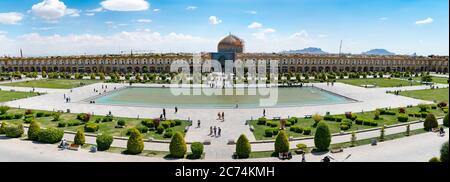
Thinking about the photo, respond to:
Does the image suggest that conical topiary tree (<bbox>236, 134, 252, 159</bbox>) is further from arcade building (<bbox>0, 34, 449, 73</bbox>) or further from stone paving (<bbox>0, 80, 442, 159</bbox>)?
arcade building (<bbox>0, 34, 449, 73</bbox>)

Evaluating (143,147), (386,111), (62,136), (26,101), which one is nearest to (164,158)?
(143,147)

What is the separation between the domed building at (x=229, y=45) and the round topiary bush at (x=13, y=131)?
57841 mm

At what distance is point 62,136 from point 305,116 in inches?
616

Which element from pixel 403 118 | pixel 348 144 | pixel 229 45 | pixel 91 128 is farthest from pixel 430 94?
pixel 229 45

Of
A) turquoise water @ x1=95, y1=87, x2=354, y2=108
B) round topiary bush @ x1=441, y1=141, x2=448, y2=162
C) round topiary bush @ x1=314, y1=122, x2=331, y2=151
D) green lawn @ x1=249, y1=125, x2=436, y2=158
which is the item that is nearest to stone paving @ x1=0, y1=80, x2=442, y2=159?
green lawn @ x1=249, y1=125, x2=436, y2=158

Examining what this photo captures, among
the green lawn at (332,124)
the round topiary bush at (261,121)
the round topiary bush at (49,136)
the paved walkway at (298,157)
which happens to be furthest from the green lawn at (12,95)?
the green lawn at (332,124)

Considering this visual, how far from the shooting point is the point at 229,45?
252ft

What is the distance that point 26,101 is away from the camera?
34969 millimetres

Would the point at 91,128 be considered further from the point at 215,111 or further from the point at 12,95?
the point at 12,95

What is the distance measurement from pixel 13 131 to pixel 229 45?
5842 cm

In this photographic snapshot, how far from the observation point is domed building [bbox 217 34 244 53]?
7688 centimetres

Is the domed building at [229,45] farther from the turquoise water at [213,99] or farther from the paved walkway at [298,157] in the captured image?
the paved walkway at [298,157]
